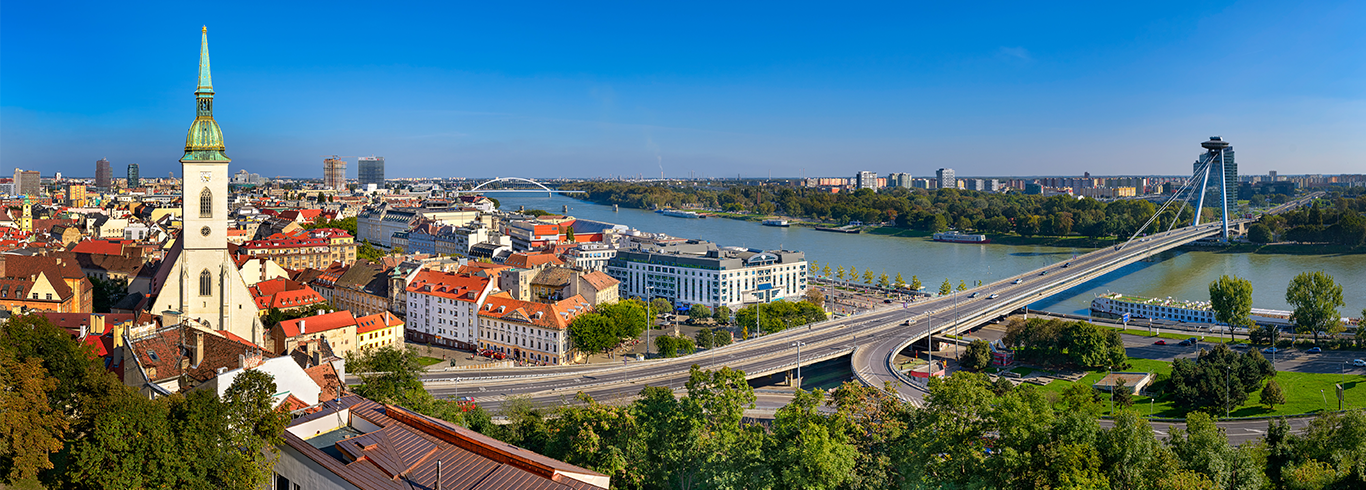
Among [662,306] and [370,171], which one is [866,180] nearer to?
[370,171]

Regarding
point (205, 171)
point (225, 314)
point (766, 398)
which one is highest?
point (205, 171)

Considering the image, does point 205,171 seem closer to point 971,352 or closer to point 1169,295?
point 971,352

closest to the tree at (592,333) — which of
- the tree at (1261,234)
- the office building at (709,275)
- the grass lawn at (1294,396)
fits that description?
the office building at (709,275)

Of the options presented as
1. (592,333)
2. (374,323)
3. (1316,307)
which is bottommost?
(592,333)

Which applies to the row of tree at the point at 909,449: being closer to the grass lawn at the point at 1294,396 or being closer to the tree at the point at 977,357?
the grass lawn at the point at 1294,396

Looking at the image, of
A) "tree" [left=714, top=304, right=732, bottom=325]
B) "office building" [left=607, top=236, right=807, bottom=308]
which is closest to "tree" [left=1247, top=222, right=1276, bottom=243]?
"office building" [left=607, top=236, right=807, bottom=308]

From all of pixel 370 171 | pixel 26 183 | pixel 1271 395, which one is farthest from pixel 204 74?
pixel 370 171

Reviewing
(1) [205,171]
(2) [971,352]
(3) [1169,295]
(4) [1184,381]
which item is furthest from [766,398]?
(3) [1169,295]
